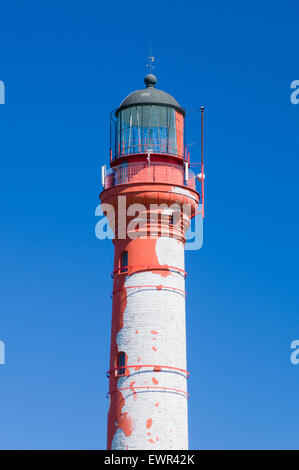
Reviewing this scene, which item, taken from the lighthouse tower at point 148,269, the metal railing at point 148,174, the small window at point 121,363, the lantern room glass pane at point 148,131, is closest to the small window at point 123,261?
the lighthouse tower at point 148,269

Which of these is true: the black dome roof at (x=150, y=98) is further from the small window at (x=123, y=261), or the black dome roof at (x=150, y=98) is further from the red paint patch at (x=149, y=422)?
the red paint patch at (x=149, y=422)

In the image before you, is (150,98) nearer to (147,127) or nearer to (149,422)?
(147,127)

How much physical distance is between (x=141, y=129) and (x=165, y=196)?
13.5ft

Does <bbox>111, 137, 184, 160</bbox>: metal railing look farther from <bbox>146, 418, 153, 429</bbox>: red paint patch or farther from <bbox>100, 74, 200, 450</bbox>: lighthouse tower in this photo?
<bbox>146, 418, 153, 429</bbox>: red paint patch

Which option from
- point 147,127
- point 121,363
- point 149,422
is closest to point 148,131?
point 147,127

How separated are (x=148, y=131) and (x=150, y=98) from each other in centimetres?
178

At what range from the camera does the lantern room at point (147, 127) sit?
260ft

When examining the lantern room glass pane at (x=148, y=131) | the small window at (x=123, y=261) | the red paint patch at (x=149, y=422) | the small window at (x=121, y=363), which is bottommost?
the red paint patch at (x=149, y=422)

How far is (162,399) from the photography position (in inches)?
2948

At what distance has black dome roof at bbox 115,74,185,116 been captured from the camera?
79.6 m

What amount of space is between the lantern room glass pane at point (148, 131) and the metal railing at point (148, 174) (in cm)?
80

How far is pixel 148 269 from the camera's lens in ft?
253

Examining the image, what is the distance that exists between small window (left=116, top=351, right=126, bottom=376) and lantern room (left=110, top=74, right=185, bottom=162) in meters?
10.7
